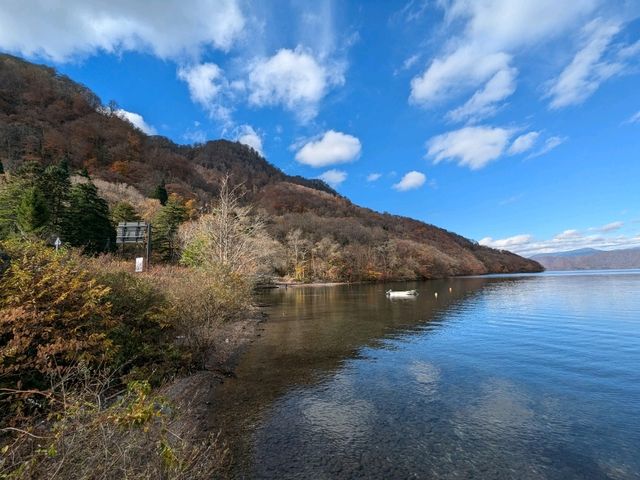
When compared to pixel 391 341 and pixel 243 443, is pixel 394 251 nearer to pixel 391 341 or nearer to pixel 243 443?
pixel 391 341

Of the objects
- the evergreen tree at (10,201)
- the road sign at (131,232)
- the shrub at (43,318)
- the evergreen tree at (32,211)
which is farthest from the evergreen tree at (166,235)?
the shrub at (43,318)

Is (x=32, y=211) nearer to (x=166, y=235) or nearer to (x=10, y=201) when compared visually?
(x=10, y=201)

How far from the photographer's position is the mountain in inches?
3969

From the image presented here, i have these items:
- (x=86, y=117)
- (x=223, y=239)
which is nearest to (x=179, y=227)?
(x=223, y=239)

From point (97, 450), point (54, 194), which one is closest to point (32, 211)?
Answer: point (54, 194)

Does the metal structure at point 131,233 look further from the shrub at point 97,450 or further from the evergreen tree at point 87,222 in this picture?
the shrub at point 97,450

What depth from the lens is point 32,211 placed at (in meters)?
35.1

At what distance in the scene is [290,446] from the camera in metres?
8.23

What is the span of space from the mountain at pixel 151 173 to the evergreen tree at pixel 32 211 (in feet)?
136

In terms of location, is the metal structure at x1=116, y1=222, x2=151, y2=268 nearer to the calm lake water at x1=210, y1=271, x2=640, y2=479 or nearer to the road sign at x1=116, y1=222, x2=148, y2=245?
the road sign at x1=116, y1=222, x2=148, y2=245

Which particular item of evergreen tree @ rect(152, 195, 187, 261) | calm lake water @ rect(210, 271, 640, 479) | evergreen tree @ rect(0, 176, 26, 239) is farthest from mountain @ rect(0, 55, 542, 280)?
calm lake water @ rect(210, 271, 640, 479)

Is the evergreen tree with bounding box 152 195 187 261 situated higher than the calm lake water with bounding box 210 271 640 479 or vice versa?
the evergreen tree with bounding box 152 195 187 261

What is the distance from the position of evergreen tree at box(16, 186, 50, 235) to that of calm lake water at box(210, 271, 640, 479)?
29.6 meters

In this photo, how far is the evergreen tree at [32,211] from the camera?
34.7 meters
